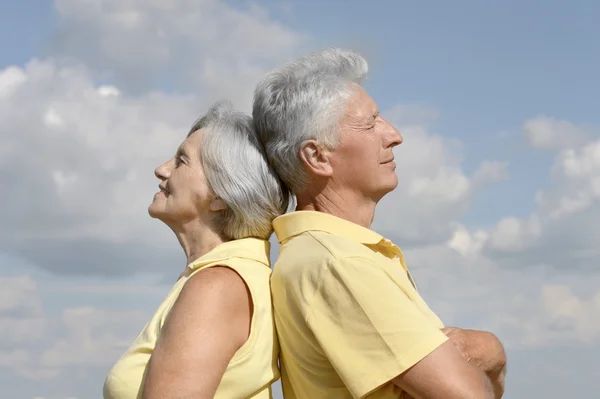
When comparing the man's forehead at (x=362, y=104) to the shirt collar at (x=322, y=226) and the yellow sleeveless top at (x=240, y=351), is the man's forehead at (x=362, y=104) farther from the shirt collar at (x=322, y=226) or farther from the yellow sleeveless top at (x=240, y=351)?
the yellow sleeveless top at (x=240, y=351)

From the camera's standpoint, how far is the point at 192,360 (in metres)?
3.18

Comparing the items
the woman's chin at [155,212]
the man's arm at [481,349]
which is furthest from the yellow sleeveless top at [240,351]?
the man's arm at [481,349]

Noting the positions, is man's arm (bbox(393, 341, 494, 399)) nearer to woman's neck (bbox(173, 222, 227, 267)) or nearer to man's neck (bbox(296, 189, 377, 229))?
man's neck (bbox(296, 189, 377, 229))

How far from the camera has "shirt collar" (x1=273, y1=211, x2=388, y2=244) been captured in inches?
141

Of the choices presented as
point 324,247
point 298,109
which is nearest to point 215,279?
point 324,247

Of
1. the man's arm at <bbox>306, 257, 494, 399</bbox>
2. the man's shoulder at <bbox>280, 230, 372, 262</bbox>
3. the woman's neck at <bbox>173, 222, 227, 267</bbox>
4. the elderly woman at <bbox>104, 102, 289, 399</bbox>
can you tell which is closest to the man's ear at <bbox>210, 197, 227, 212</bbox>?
the elderly woman at <bbox>104, 102, 289, 399</bbox>

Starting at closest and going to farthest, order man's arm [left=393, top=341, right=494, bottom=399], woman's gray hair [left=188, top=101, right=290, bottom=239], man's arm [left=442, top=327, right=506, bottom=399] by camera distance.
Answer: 1. man's arm [left=393, top=341, right=494, bottom=399]
2. man's arm [left=442, top=327, right=506, bottom=399]
3. woman's gray hair [left=188, top=101, right=290, bottom=239]

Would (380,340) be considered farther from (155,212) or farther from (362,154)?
(155,212)

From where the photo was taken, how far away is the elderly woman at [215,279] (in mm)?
3201

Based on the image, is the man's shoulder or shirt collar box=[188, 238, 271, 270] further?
shirt collar box=[188, 238, 271, 270]

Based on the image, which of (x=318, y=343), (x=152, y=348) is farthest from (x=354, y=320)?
(x=152, y=348)

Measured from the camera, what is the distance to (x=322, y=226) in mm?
3596

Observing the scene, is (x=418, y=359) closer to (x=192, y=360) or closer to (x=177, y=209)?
(x=192, y=360)

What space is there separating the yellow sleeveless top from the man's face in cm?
56
